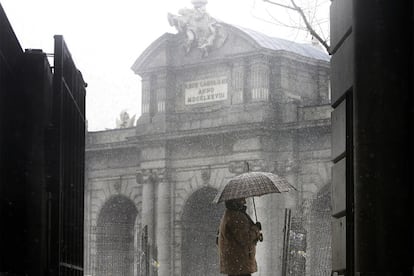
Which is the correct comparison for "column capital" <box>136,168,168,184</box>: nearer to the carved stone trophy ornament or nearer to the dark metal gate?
the carved stone trophy ornament

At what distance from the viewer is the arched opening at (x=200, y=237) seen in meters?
33.8

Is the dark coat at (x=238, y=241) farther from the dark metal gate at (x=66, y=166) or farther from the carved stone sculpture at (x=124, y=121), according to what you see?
the carved stone sculpture at (x=124, y=121)

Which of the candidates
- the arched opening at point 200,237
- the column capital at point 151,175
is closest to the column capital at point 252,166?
the arched opening at point 200,237

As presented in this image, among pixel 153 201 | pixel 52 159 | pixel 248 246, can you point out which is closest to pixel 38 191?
pixel 52 159

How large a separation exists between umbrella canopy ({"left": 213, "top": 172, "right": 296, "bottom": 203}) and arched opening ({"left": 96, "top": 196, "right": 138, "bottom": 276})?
75.3 feet

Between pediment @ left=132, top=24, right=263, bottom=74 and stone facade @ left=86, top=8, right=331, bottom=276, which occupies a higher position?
pediment @ left=132, top=24, right=263, bottom=74

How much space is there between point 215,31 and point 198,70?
167 centimetres

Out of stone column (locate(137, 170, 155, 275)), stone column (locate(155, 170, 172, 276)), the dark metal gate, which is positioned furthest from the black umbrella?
stone column (locate(137, 170, 155, 275))

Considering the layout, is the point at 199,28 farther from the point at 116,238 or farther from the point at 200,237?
the point at 116,238

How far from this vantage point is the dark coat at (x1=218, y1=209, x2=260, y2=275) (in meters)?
11.8

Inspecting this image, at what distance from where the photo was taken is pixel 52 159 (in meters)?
7.20

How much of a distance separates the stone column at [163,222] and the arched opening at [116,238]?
8.99 ft

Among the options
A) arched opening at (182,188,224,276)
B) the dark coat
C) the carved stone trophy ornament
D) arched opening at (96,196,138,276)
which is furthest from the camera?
arched opening at (96,196,138,276)

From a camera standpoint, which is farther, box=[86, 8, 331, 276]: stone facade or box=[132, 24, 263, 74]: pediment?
box=[132, 24, 263, 74]: pediment
